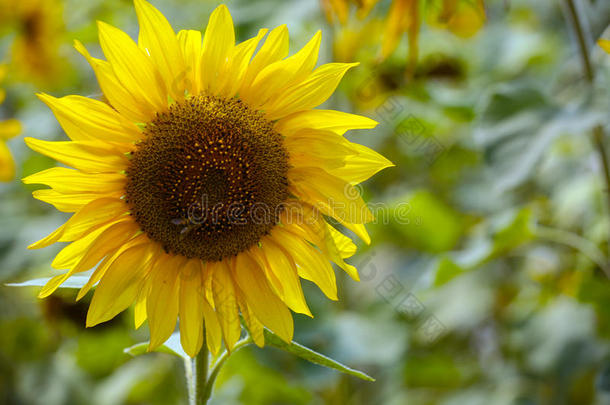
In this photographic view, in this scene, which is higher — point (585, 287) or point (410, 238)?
point (585, 287)

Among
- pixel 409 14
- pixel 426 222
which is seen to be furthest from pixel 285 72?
pixel 426 222

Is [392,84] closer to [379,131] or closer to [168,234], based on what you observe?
[379,131]

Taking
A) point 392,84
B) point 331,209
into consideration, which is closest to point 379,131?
point 392,84

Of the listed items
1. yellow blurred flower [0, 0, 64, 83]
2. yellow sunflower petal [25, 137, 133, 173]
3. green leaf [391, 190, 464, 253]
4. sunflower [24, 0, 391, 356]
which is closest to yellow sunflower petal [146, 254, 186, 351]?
sunflower [24, 0, 391, 356]

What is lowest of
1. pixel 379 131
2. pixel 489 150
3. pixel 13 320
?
pixel 13 320

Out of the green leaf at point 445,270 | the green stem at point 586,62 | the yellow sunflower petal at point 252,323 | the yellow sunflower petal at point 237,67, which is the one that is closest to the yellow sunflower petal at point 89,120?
the yellow sunflower petal at point 237,67

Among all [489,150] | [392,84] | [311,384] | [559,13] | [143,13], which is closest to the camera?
[143,13]

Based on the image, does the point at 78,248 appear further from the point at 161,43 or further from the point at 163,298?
the point at 161,43

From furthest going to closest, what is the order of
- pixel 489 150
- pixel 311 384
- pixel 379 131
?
pixel 379 131, pixel 311 384, pixel 489 150
